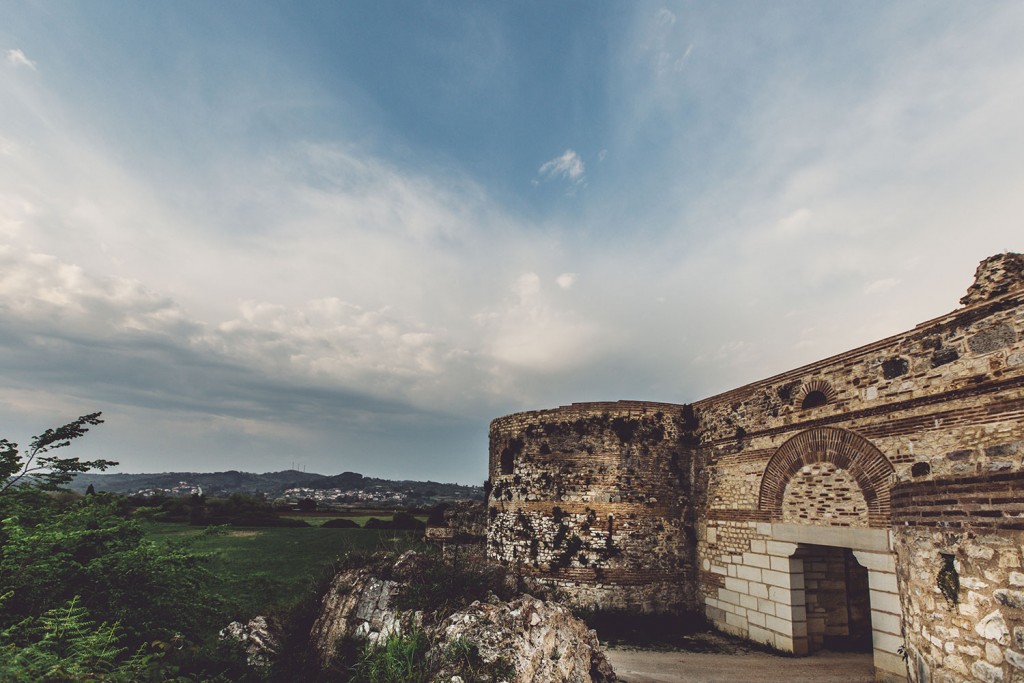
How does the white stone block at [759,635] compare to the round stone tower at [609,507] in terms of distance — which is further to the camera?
the round stone tower at [609,507]

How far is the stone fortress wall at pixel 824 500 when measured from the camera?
4727 millimetres

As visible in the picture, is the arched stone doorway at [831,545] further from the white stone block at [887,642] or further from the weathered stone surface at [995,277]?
the weathered stone surface at [995,277]

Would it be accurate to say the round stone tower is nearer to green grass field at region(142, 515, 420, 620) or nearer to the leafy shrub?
green grass field at region(142, 515, 420, 620)

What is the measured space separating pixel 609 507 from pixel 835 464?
620cm

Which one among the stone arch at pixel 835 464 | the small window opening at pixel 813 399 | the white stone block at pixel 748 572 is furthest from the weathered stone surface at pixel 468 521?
the small window opening at pixel 813 399

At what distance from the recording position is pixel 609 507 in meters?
14.3

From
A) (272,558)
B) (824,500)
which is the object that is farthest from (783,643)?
(272,558)

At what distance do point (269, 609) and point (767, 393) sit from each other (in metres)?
11.4

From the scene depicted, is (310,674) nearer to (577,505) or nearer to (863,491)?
(577,505)

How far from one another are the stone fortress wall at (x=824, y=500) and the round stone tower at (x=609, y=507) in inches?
1.7

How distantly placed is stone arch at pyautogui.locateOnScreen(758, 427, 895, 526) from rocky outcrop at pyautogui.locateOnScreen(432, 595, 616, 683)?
18.9 ft

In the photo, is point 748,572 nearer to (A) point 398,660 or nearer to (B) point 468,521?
(A) point 398,660

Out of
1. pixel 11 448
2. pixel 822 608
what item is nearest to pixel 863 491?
pixel 822 608

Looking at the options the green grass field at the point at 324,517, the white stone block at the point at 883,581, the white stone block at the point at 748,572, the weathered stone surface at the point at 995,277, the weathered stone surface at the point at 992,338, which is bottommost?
the green grass field at the point at 324,517
